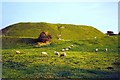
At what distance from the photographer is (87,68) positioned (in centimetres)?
2589

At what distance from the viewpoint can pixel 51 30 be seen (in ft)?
280

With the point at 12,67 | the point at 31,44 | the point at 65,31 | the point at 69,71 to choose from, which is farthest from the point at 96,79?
the point at 65,31

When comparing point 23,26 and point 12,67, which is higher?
point 23,26

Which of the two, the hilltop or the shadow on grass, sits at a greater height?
the hilltop

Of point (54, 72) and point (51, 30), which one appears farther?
point (51, 30)

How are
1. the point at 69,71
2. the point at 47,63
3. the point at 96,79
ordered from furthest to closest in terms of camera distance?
the point at 47,63 < the point at 69,71 < the point at 96,79

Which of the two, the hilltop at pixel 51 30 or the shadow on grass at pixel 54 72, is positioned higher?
the hilltop at pixel 51 30

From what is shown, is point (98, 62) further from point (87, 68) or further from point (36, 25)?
point (36, 25)

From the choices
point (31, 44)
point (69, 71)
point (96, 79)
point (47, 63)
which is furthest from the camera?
point (31, 44)

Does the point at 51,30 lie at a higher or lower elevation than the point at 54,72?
higher

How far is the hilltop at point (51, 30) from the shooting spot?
8238 centimetres

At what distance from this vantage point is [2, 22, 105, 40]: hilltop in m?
82.4

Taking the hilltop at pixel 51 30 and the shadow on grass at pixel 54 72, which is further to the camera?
the hilltop at pixel 51 30

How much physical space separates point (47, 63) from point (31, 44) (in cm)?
2028
